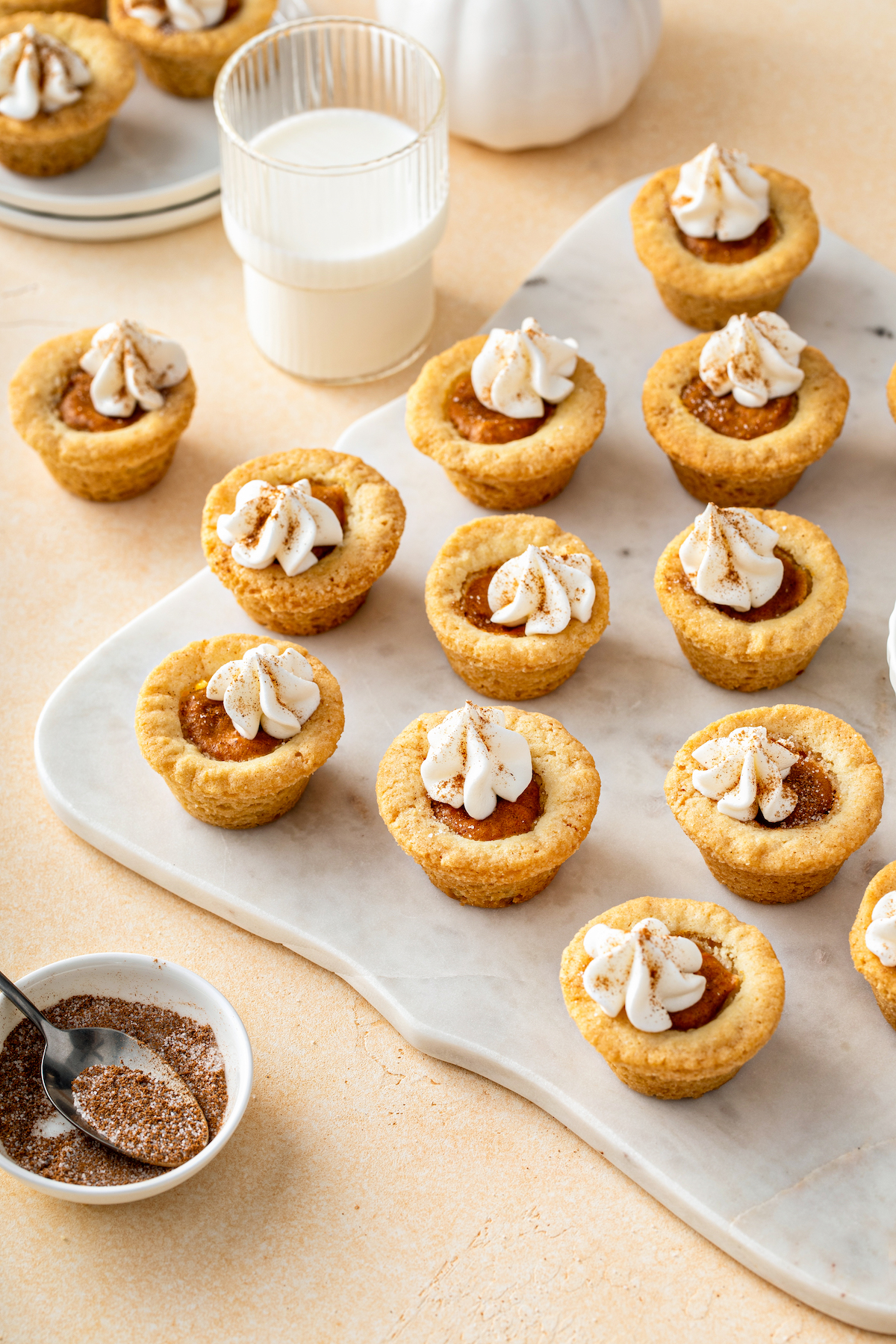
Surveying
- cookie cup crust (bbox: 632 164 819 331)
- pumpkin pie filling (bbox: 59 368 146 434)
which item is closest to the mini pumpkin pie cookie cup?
cookie cup crust (bbox: 632 164 819 331)

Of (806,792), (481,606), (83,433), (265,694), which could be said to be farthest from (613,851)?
(83,433)

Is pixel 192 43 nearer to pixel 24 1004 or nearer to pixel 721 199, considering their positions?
pixel 721 199

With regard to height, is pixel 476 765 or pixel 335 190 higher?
pixel 335 190

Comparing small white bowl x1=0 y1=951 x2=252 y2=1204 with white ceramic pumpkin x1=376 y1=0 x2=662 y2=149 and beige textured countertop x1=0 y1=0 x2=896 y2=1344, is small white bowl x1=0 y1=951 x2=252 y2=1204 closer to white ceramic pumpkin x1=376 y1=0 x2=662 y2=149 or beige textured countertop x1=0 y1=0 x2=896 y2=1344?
beige textured countertop x1=0 y1=0 x2=896 y2=1344

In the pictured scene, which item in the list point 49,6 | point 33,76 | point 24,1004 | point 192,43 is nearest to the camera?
point 24,1004

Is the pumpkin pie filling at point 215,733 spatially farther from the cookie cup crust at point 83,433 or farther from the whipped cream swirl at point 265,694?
the cookie cup crust at point 83,433

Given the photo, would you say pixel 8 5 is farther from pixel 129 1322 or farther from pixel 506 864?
pixel 129 1322

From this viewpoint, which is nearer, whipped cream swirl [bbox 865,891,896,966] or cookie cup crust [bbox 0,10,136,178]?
whipped cream swirl [bbox 865,891,896,966]
